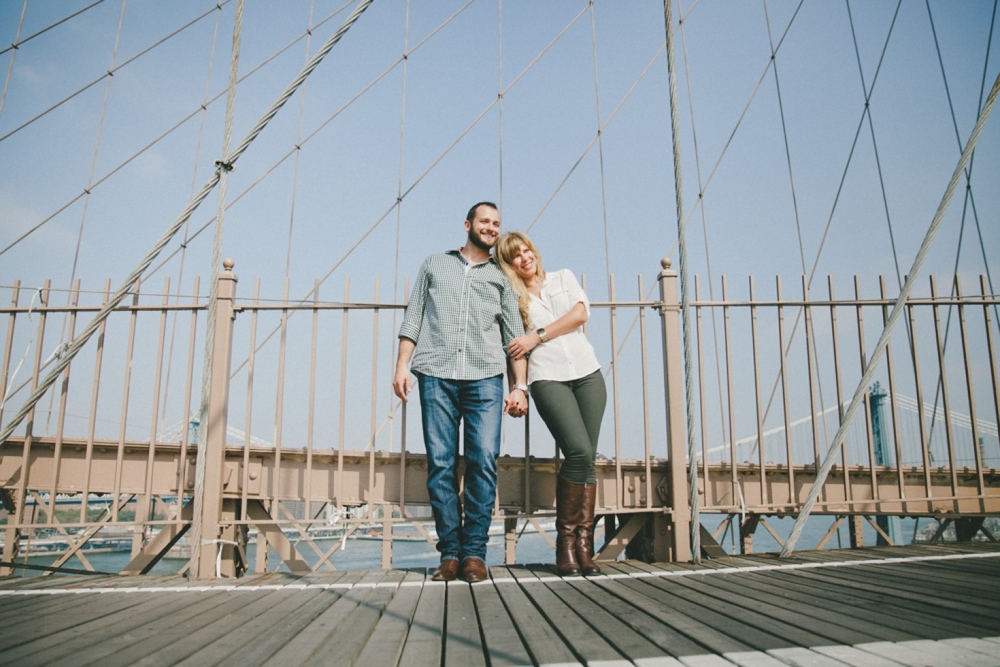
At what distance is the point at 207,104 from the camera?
5.68 meters

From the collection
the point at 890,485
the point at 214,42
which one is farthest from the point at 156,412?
the point at 890,485

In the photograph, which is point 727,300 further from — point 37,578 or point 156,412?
point 37,578

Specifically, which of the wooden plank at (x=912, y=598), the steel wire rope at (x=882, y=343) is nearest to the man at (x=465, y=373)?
the wooden plank at (x=912, y=598)

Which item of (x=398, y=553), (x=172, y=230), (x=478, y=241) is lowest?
(x=398, y=553)

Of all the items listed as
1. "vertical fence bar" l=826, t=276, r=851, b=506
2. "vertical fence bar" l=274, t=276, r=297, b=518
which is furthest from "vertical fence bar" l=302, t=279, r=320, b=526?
"vertical fence bar" l=826, t=276, r=851, b=506

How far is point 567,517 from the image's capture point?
2.49 meters

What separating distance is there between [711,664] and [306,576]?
5.64 ft

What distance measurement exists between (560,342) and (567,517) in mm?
729

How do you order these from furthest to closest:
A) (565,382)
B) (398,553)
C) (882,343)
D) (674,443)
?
(398,553), (674,443), (882,343), (565,382)

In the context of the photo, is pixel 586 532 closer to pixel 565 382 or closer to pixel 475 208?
pixel 565 382

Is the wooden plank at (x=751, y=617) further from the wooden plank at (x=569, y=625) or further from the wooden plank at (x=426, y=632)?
the wooden plank at (x=426, y=632)

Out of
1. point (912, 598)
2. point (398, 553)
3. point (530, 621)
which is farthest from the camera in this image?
point (398, 553)

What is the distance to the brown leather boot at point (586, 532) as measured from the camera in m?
2.42

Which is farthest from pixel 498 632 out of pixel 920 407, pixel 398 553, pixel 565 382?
pixel 398 553
